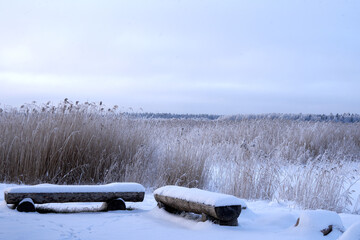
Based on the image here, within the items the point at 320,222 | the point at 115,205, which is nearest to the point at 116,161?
the point at 115,205

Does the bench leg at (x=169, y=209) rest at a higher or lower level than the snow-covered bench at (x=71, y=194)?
lower

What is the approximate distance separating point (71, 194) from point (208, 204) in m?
1.61

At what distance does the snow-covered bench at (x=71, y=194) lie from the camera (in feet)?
14.0

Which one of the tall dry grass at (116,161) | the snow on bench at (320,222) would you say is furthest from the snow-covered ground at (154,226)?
the tall dry grass at (116,161)

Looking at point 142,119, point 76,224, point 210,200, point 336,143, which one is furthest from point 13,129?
point 336,143

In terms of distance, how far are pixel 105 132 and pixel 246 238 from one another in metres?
4.51

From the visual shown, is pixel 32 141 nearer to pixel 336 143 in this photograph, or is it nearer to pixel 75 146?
pixel 75 146

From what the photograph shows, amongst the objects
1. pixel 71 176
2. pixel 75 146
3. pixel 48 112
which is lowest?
pixel 71 176

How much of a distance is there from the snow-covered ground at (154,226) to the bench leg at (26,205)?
0.11 meters

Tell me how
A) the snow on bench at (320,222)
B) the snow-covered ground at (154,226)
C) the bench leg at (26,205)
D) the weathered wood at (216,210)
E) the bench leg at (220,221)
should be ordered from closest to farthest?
the snow-covered ground at (154,226) < the snow on bench at (320,222) < the weathered wood at (216,210) < the bench leg at (220,221) < the bench leg at (26,205)

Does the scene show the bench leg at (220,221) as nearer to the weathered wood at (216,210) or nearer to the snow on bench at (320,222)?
the weathered wood at (216,210)

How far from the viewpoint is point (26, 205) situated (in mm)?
4234

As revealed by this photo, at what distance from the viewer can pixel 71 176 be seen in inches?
264

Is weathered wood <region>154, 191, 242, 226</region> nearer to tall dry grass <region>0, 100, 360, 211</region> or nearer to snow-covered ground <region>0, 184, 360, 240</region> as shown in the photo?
snow-covered ground <region>0, 184, 360, 240</region>
